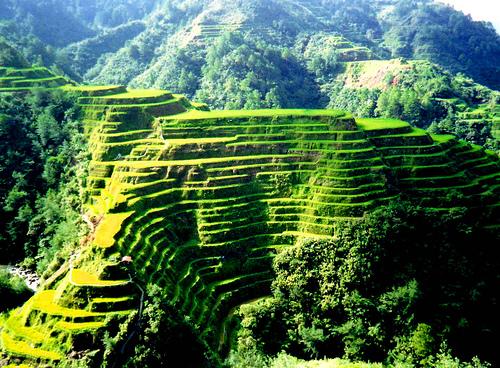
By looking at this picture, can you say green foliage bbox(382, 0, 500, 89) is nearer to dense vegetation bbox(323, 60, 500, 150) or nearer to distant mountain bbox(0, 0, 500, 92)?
distant mountain bbox(0, 0, 500, 92)

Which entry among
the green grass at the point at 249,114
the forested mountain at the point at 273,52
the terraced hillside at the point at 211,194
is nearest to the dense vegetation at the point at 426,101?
the forested mountain at the point at 273,52

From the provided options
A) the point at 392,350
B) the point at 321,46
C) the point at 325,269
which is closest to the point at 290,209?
the point at 325,269

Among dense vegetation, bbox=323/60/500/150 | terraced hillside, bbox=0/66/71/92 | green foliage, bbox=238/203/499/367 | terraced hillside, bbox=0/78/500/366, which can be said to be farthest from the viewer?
dense vegetation, bbox=323/60/500/150

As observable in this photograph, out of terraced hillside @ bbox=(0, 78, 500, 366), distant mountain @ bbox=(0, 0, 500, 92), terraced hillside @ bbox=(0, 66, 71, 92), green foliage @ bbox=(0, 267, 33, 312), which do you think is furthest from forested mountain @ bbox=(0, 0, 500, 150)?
green foliage @ bbox=(0, 267, 33, 312)

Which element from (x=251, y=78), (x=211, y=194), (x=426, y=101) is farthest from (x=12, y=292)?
(x=426, y=101)

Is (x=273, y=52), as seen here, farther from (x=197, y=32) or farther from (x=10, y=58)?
(x=10, y=58)

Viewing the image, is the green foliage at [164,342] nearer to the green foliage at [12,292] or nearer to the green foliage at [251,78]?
the green foliage at [12,292]

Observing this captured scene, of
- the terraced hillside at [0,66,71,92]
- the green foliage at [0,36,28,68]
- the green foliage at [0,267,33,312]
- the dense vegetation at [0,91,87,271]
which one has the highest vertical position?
the green foliage at [0,36,28,68]

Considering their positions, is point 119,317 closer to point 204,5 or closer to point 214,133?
point 214,133
